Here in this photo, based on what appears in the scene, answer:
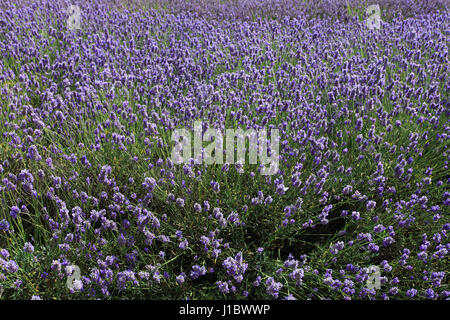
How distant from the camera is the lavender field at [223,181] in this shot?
1767mm

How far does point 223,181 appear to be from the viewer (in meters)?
2.31

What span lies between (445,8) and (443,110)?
3.72 meters

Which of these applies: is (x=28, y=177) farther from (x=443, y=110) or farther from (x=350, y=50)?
(x=350, y=50)
